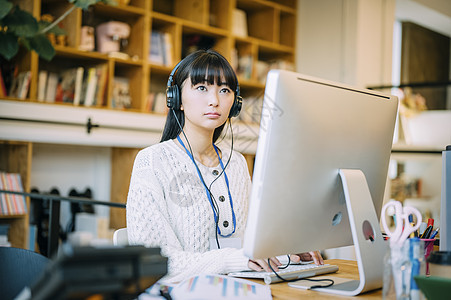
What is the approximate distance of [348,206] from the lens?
1.06 m

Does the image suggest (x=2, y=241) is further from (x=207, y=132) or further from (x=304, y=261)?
(x=304, y=261)

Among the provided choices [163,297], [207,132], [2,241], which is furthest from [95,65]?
[163,297]

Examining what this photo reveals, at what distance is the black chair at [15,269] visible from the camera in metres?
1.15

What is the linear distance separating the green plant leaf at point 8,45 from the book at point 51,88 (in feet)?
2.49

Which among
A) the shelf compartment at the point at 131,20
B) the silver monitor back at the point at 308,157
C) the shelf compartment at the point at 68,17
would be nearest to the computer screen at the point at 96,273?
the silver monitor back at the point at 308,157

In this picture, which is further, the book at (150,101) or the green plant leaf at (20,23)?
the book at (150,101)

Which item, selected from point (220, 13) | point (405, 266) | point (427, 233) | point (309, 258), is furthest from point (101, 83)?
point (405, 266)

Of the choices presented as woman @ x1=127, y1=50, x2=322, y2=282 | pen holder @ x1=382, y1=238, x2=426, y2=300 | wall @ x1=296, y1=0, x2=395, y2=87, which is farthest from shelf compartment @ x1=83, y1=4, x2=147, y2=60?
pen holder @ x1=382, y1=238, x2=426, y2=300

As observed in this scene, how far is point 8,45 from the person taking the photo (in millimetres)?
2467

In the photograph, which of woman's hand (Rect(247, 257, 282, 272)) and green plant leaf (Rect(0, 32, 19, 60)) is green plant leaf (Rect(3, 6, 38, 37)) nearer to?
green plant leaf (Rect(0, 32, 19, 60))

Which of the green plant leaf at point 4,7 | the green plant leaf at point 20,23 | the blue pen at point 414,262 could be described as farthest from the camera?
the green plant leaf at point 20,23

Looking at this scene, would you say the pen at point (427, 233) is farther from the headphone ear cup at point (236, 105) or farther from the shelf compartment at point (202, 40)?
the shelf compartment at point (202, 40)

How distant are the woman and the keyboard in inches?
1.7

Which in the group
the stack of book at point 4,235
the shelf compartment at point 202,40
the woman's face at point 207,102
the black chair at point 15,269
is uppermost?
the shelf compartment at point 202,40
